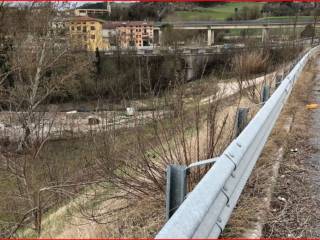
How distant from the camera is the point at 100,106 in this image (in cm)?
620

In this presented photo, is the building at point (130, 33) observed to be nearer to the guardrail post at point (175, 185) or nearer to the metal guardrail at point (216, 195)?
the metal guardrail at point (216, 195)

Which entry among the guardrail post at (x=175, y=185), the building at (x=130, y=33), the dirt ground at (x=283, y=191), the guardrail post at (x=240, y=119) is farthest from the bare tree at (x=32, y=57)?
the building at (x=130, y=33)

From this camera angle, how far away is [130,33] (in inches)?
3538

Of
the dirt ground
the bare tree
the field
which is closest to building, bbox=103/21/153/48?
the field

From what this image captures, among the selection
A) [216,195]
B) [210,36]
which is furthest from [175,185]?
[210,36]

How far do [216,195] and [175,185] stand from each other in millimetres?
245

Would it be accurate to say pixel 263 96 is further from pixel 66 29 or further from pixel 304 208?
pixel 66 29

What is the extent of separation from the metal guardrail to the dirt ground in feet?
0.86

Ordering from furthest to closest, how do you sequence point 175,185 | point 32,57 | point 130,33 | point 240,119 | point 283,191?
1. point 130,33
2. point 32,57
3. point 240,119
4. point 283,191
5. point 175,185

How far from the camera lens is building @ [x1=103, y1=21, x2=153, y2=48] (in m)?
86.1

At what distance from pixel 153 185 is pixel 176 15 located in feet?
402

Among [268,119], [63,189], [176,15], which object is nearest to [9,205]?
[63,189]

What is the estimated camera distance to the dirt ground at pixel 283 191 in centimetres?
262

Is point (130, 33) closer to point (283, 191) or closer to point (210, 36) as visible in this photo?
point (210, 36)
